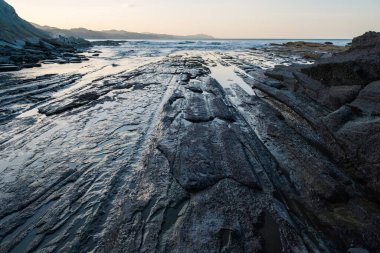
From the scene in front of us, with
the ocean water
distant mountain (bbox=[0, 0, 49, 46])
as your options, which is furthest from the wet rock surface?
distant mountain (bbox=[0, 0, 49, 46])

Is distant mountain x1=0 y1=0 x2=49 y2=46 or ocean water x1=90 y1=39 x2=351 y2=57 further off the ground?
distant mountain x1=0 y1=0 x2=49 y2=46

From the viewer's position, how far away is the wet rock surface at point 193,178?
3.42m

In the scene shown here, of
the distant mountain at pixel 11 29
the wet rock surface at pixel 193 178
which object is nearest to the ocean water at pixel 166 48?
the distant mountain at pixel 11 29

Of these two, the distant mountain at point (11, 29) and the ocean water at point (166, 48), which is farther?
the ocean water at point (166, 48)

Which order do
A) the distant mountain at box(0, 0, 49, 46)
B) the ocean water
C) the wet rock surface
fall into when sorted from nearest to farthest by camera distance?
the wet rock surface < the distant mountain at box(0, 0, 49, 46) < the ocean water

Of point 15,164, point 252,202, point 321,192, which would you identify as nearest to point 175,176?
point 252,202

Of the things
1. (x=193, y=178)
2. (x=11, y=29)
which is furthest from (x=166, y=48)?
(x=193, y=178)

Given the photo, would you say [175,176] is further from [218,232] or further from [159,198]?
[218,232]

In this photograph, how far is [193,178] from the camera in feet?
15.3

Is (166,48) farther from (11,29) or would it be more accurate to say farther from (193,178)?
(193,178)

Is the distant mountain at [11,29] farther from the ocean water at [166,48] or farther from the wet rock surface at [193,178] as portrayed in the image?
the wet rock surface at [193,178]

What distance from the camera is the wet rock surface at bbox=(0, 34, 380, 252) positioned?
135 inches

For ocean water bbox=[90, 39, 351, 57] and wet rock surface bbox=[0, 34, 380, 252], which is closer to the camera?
wet rock surface bbox=[0, 34, 380, 252]

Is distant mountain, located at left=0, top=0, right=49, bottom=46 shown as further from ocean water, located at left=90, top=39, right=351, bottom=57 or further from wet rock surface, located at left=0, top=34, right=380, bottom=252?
wet rock surface, located at left=0, top=34, right=380, bottom=252
